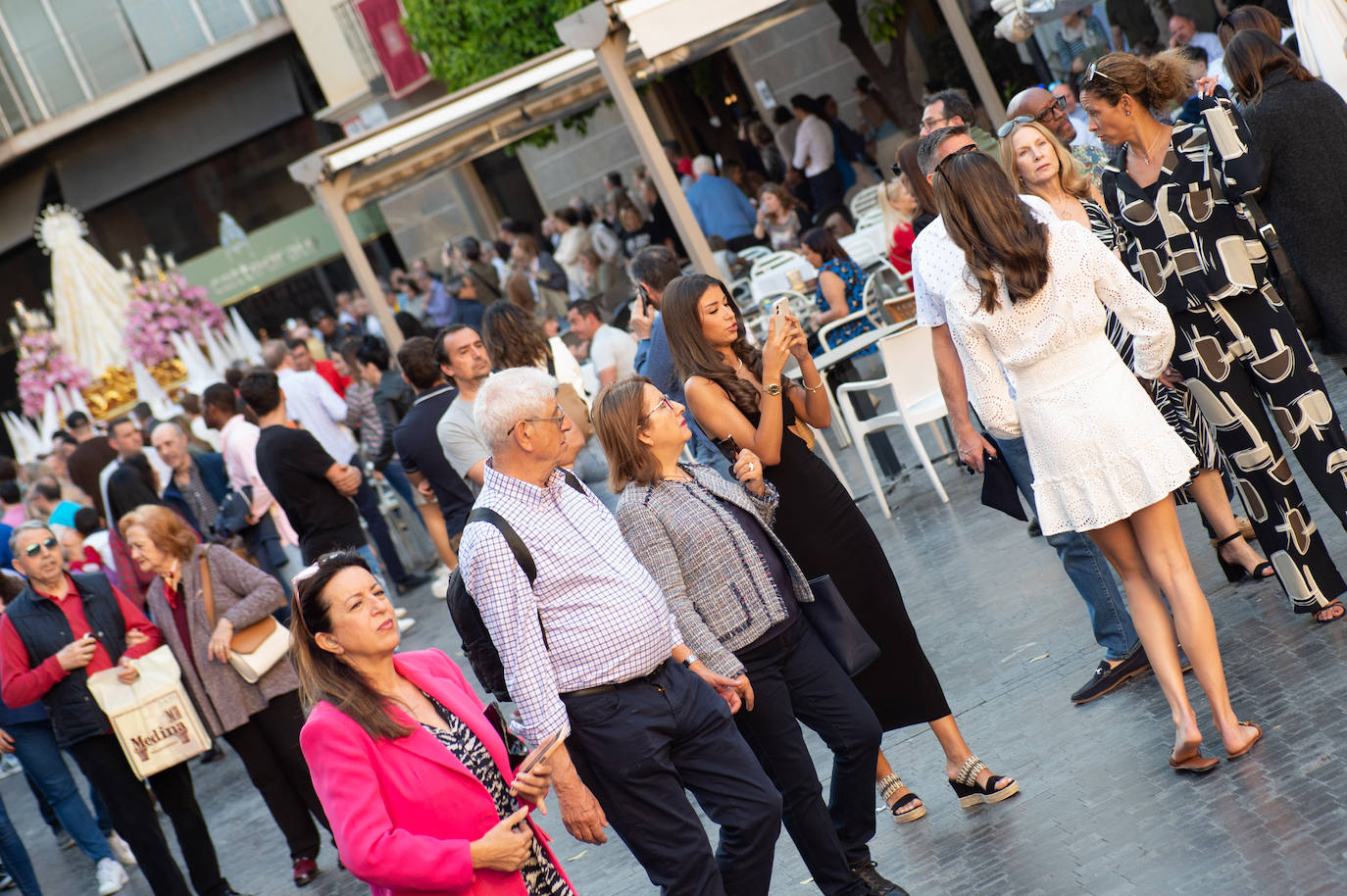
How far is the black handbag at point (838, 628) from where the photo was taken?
4.23 metres

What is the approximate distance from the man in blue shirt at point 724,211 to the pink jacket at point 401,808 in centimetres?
1280

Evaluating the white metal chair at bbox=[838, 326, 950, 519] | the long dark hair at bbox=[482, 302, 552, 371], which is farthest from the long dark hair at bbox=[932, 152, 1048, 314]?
the white metal chair at bbox=[838, 326, 950, 519]

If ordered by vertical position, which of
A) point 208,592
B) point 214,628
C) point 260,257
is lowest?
point 214,628

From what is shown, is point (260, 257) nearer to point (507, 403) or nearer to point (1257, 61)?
point (1257, 61)

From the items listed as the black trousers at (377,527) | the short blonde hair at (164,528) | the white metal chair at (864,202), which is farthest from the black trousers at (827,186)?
the short blonde hair at (164,528)

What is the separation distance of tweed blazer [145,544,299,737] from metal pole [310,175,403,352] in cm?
613

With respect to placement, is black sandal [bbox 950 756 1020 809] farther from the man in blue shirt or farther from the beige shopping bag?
the man in blue shirt

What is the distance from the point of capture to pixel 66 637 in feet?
23.6

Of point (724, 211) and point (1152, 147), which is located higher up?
point (724, 211)

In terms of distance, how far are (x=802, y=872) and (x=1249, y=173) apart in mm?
2890

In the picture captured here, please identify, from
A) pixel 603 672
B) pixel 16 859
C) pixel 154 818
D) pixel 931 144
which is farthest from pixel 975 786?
pixel 16 859

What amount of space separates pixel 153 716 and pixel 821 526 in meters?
3.79

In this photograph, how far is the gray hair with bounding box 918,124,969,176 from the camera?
481 centimetres

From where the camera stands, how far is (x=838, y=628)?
425 cm
